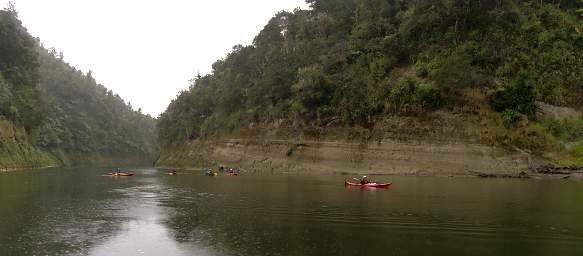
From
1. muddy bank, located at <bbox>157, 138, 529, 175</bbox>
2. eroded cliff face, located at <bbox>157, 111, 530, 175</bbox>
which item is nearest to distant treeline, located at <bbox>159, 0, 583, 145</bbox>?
eroded cliff face, located at <bbox>157, 111, 530, 175</bbox>

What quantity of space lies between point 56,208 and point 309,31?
191 feet

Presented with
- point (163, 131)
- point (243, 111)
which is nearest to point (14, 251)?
point (243, 111)

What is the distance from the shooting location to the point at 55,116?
121m

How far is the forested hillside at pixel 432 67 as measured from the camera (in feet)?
177

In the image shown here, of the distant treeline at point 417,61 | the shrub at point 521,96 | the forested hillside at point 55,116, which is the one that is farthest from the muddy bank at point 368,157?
the forested hillside at point 55,116

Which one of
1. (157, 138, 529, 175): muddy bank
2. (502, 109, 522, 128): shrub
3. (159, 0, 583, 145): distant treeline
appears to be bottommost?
(157, 138, 529, 175): muddy bank

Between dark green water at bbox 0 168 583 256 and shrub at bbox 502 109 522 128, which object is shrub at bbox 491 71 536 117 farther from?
dark green water at bbox 0 168 583 256

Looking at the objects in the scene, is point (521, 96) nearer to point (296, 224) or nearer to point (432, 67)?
point (432, 67)

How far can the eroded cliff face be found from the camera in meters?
52.7

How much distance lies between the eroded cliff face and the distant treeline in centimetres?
221

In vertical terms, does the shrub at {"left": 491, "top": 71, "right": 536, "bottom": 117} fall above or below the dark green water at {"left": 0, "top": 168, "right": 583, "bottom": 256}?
above

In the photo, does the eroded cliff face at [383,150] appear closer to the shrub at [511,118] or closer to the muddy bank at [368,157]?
the muddy bank at [368,157]

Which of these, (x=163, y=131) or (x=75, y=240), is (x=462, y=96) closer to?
(x=75, y=240)

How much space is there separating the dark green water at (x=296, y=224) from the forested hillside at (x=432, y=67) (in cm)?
2306
